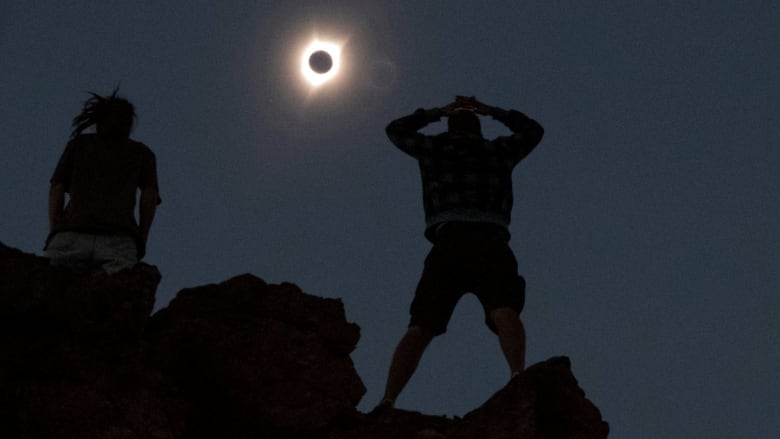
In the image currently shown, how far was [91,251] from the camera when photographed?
8195mm

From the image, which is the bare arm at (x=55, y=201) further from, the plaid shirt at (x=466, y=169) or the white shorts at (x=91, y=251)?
the plaid shirt at (x=466, y=169)

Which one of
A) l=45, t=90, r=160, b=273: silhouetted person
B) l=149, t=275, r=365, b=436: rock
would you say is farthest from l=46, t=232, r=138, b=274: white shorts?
l=149, t=275, r=365, b=436: rock

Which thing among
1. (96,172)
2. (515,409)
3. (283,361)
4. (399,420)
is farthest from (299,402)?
(96,172)

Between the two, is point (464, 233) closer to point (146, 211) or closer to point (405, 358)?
point (405, 358)

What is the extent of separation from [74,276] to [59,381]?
91 centimetres

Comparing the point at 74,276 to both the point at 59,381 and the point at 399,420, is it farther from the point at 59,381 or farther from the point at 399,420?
the point at 399,420

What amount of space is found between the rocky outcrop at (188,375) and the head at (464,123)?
235cm

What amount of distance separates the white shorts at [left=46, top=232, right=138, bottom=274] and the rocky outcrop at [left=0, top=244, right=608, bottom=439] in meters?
0.10

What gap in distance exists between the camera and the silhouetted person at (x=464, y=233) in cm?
833

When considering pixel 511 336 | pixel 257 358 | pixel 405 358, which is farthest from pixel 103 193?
pixel 511 336

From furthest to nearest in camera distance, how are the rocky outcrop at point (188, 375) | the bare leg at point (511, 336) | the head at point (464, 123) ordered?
the head at point (464, 123), the bare leg at point (511, 336), the rocky outcrop at point (188, 375)

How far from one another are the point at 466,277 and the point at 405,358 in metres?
0.95

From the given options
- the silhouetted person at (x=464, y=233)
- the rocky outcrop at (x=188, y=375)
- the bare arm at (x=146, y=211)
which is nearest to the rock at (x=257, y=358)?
the rocky outcrop at (x=188, y=375)

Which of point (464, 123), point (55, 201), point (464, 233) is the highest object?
point (464, 123)
